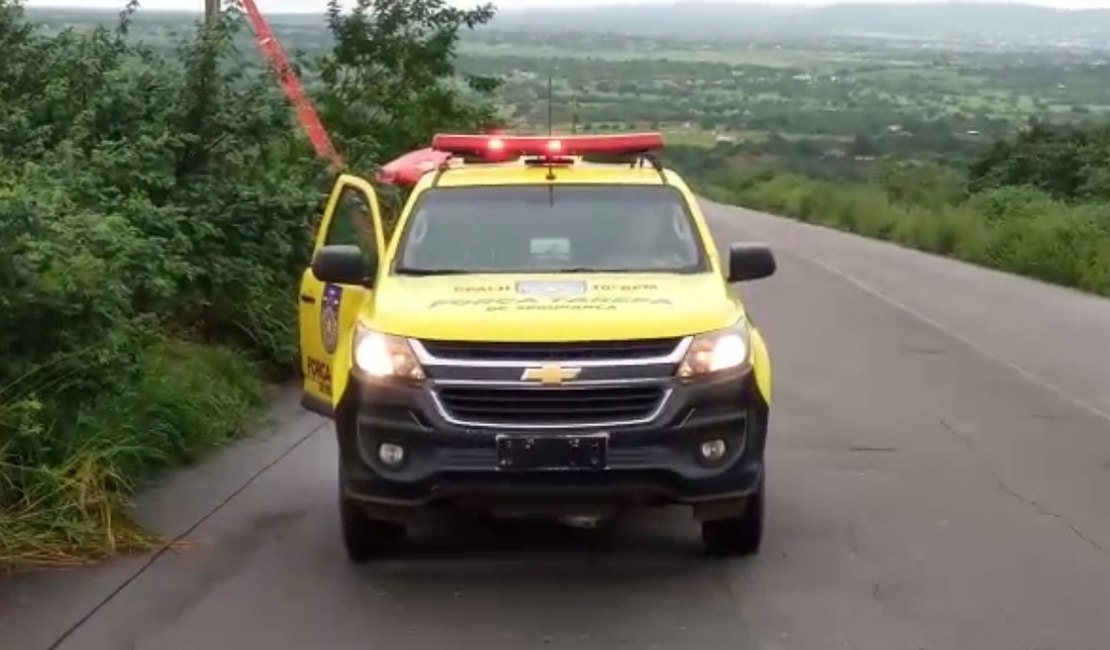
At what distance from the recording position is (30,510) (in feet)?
31.4

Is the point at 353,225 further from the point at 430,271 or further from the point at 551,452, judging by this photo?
the point at 551,452

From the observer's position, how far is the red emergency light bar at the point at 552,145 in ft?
35.1

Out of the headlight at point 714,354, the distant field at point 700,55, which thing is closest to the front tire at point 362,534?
the headlight at point 714,354

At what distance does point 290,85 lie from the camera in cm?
1838

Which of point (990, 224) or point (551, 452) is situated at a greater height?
point (551, 452)

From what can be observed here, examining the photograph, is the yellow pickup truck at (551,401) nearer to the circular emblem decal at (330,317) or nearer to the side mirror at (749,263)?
the side mirror at (749,263)

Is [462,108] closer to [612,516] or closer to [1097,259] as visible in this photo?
[1097,259]

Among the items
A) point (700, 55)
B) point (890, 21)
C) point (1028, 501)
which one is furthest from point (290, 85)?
point (890, 21)

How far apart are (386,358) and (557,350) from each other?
0.71 m

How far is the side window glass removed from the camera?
42.9 feet

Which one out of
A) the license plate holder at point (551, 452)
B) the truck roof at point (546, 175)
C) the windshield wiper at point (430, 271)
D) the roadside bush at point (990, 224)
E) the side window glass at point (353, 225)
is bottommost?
the roadside bush at point (990, 224)

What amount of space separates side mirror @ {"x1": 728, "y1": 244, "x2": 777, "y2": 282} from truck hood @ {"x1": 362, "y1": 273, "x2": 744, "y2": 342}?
0.27m

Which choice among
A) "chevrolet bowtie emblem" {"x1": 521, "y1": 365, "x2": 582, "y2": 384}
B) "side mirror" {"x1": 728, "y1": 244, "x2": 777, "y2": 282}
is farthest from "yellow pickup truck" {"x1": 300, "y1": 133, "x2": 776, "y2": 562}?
"side mirror" {"x1": 728, "y1": 244, "x2": 777, "y2": 282}

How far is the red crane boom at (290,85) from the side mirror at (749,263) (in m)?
7.64
